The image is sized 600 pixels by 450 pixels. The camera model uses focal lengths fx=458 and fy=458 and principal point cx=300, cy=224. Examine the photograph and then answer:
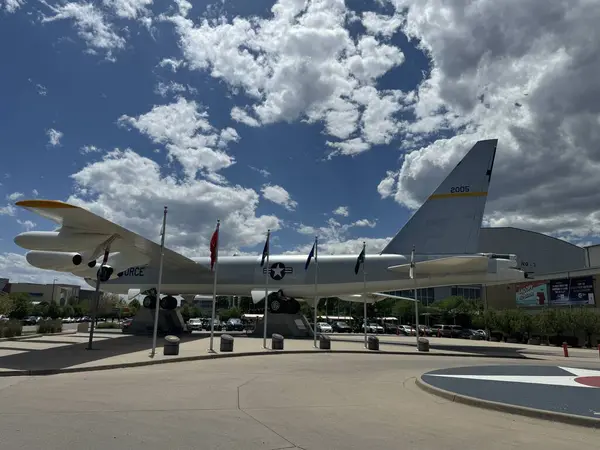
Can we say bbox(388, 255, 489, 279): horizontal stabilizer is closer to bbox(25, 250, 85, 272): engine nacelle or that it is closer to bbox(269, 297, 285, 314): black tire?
bbox(269, 297, 285, 314): black tire

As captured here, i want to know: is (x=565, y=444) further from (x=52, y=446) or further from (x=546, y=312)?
(x=546, y=312)

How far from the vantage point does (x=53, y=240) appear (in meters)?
19.9

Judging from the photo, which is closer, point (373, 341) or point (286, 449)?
point (286, 449)

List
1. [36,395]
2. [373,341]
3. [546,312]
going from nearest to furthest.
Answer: [36,395], [373,341], [546,312]

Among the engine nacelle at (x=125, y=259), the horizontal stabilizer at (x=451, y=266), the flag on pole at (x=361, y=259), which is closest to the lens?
the horizontal stabilizer at (x=451, y=266)

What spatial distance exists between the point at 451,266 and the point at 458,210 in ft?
10.8

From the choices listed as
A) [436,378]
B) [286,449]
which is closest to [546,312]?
[436,378]

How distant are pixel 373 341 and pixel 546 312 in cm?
2352

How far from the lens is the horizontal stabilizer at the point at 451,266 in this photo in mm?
24359

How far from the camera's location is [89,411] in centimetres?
795

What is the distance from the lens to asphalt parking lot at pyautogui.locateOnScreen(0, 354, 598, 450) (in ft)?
20.9

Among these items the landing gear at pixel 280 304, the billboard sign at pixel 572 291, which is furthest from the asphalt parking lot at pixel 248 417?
the billboard sign at pixel 572 291

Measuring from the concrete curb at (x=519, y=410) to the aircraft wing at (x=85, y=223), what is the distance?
14.2m

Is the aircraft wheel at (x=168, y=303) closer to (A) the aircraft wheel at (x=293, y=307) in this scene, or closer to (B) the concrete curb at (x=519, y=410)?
(A) the aircraft wheel at (x=293, y=307)
